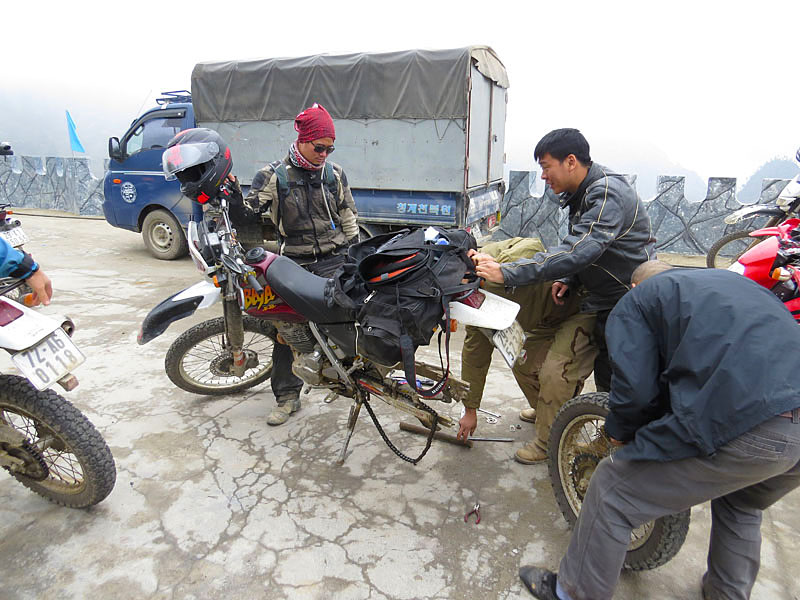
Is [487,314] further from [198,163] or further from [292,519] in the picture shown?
[198,163]

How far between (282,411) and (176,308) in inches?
38.5

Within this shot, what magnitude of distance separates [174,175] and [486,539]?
2392 mm

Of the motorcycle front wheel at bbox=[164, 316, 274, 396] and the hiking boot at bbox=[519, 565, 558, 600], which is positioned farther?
the motorcycle front wheel at bbox=[164, 316, 274, 396]

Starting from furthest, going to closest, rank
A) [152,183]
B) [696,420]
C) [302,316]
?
[152,183]
[302,316]
[696,420]

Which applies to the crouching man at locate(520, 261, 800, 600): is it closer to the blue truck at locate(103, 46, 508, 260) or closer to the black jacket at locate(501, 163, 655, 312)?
the black jacket at locate(501, 163, 655, 312)

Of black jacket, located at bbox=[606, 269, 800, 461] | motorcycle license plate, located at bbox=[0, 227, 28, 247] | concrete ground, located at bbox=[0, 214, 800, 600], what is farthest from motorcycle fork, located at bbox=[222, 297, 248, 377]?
motorcycle license plate, located at bbox=[0, 227, 28, 247]

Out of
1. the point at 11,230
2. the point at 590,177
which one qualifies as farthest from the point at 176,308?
the point at 11,230

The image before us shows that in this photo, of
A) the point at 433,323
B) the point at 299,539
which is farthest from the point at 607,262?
the point at 299,539

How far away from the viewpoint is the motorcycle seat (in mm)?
2385

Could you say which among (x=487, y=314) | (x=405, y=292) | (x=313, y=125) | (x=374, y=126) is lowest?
(x=487, y=314)

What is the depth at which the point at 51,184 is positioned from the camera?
1324 cm

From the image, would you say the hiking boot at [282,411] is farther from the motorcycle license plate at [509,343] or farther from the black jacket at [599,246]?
the black jacket at [599,246]

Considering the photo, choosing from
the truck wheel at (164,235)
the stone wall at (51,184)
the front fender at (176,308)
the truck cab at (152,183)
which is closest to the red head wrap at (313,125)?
the front fender at (176,308)

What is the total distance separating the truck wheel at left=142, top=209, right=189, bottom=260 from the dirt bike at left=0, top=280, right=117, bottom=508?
6.07 m
